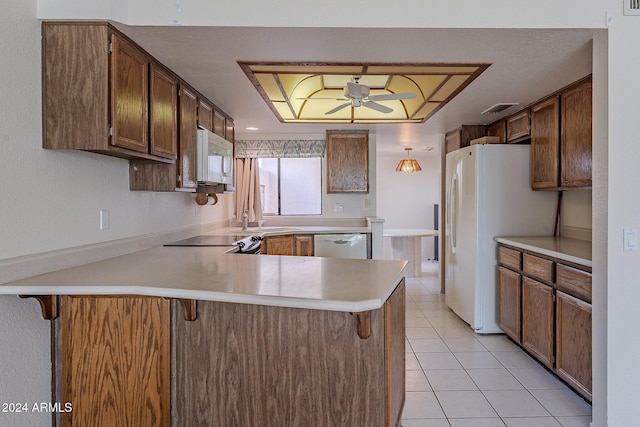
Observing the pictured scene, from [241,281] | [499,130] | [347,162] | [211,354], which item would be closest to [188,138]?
[241,281]

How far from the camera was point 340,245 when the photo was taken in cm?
469

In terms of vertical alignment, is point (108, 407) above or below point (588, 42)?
below

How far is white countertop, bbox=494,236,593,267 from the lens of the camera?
247 centimetres

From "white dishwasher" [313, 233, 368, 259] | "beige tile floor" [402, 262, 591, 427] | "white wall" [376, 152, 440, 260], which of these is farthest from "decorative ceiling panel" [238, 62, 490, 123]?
"white wall" [376, 152, 440, 260]

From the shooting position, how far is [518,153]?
11.8 feet

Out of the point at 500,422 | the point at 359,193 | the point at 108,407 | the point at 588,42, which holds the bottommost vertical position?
the point at 500,422

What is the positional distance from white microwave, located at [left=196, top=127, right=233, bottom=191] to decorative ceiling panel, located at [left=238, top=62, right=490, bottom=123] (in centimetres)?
57

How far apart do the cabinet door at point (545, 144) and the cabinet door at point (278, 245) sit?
250 centimetres

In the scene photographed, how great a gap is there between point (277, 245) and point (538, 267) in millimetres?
2517

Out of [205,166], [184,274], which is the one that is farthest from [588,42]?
[205,166]

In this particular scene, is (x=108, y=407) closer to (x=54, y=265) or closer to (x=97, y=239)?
(x=54, y=265)

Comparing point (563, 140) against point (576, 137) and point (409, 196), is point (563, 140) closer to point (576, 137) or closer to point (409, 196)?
point (576, 137)

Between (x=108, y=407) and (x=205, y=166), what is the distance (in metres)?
1.92

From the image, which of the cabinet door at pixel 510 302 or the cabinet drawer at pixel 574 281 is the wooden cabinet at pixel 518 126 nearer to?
the cabinet door at pixel 510 302
